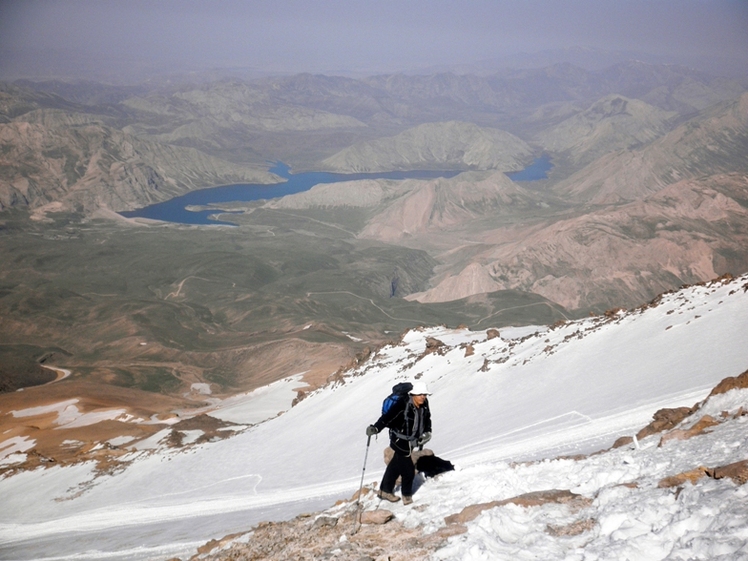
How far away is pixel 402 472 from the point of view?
8.43 meters

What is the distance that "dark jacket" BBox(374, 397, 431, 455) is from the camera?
327 inches

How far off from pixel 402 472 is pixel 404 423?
0.70 m

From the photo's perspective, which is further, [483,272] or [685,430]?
[483,272]

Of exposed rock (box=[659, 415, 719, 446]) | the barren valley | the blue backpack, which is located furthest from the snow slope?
the barren valley

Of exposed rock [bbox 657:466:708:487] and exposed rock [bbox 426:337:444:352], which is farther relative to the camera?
exposed rock [bbox 426:337:444:352]

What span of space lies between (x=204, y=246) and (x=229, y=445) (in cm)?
11627

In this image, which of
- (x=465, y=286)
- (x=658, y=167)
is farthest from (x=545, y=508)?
(x=658, y=167)

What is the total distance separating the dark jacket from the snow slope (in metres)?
0.84

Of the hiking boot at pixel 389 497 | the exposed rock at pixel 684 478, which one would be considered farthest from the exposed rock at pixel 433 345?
the exposed rock at pixel 684 478

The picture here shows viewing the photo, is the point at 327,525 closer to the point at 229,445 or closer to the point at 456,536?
the point at 456,536

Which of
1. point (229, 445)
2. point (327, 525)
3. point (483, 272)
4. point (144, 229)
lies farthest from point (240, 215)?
point (327, 525)

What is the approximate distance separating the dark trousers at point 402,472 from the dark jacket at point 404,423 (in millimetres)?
129

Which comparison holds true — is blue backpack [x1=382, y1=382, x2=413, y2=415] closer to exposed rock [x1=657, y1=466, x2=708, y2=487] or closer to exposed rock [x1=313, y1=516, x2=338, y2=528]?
exposed rock [x1=313, y1=516, x2=338, y2=528]

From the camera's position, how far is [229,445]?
76.8 ft
